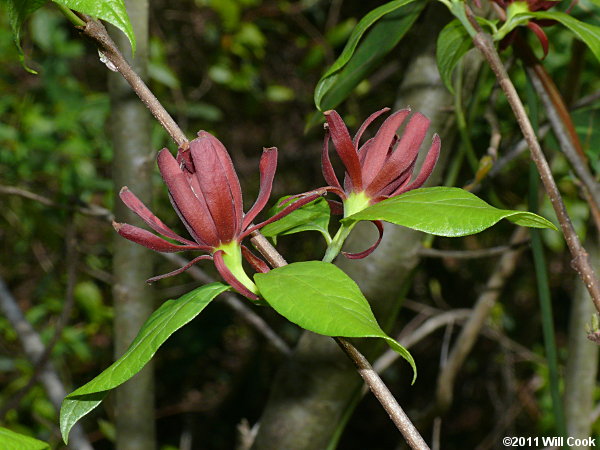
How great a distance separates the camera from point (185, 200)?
1.36 feet

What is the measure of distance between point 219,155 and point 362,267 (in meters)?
0.40

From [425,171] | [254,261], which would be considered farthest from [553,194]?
[254,261]

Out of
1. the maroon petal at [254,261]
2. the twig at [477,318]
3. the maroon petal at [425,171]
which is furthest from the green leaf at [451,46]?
the twig at [477,318]

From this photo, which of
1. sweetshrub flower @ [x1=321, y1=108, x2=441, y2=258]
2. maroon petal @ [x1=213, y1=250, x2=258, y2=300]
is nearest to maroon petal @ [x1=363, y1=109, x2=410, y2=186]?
sweetshrub flower @ [x1=321, y1=108, x2=441, y2=258]

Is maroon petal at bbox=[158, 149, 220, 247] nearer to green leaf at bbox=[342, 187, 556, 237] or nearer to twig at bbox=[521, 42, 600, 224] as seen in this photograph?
green leaf at bbox=[342, 187, 556, 237]

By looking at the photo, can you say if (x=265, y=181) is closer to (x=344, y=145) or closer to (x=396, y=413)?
(x=344, y=145)

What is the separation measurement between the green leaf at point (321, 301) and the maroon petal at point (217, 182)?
0.05 metres

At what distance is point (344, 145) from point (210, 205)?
0.09 meters

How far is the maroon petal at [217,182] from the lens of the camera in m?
0.41

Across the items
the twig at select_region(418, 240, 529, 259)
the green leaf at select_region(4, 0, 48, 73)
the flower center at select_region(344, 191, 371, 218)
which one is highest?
Answer: the green leaf at select_region(4, 0, 48, 73)

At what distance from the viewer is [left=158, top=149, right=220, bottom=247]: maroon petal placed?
0.41 meters

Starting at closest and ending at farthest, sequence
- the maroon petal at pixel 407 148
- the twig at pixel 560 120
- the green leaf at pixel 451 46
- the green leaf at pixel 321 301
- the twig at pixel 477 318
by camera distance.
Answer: the green leaf at pixel 321 301 → the maroon petal at pixel 407 148 → the green leaf at pixel 451 46 → the twig at pixel 560 120 → the twig at pixel 477 318

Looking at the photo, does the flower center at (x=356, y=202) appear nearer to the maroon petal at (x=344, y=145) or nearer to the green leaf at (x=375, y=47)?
the maroon petal at (x=344, y=145)

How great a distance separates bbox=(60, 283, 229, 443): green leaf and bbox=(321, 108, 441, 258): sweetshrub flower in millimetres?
109
